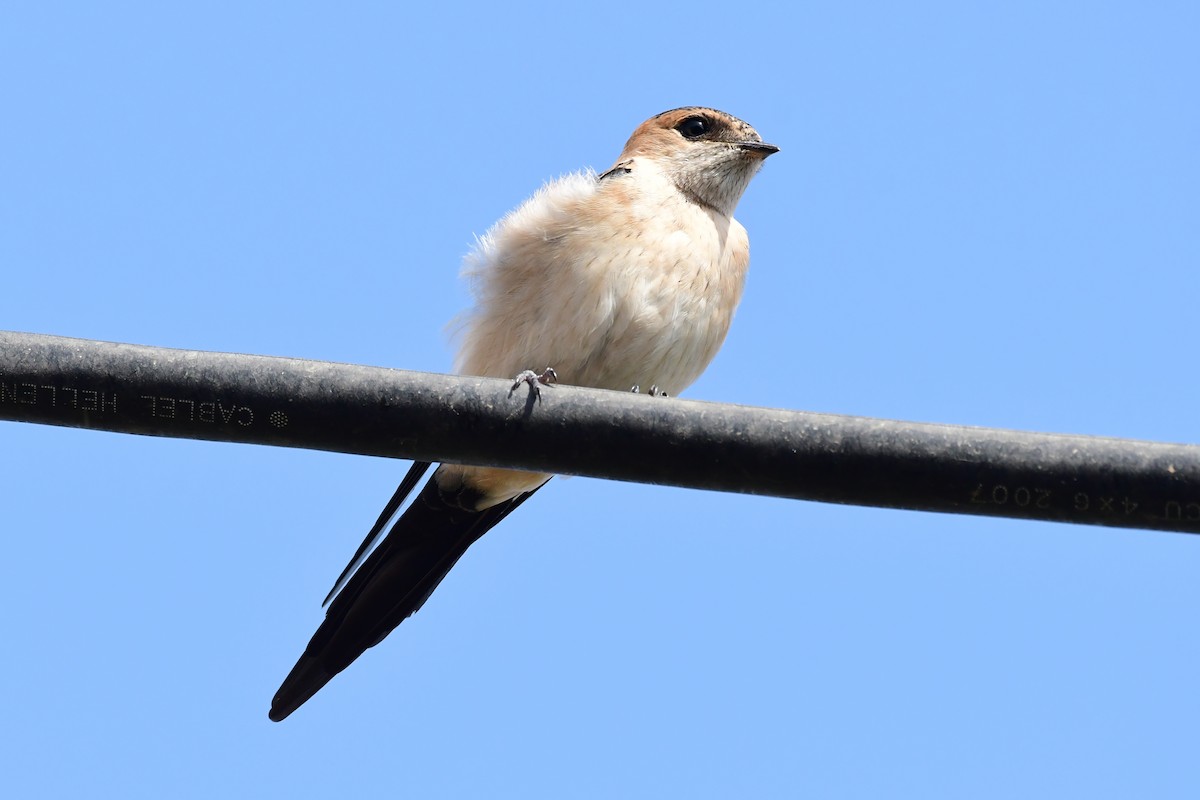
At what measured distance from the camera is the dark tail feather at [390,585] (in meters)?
4.45

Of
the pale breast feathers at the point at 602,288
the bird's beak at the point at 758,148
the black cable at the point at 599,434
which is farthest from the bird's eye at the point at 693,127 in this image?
the black cable at the point at 599,434

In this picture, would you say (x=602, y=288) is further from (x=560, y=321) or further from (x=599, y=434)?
(x=599, y=434)

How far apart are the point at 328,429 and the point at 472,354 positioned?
2752 millimetres

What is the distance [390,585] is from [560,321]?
1.10 m

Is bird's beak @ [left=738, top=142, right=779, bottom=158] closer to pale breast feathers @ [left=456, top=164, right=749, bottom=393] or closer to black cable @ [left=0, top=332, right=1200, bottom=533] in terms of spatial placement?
pale breast feathers @ [left=456, top=164, right=749, bottom=393]

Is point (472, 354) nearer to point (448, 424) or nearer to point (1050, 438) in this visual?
point (448, 424)

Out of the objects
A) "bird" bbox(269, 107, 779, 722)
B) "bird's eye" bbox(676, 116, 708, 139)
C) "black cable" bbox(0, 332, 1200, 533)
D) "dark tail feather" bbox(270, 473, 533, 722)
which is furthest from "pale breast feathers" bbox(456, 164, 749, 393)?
"black cable" bbox(0, 332, 1200, 533)

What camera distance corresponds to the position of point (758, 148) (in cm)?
597

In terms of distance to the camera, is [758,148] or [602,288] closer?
[602,288]

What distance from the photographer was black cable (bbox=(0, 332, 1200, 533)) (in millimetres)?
2432

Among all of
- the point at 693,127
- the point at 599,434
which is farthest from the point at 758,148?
the point at 599,434

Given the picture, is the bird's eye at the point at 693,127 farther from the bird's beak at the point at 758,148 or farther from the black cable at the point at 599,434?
the black cable at the point at 599,434

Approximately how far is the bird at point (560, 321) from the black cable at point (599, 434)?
2.12 meters

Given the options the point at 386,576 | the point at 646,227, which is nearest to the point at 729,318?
the point at 646,227
